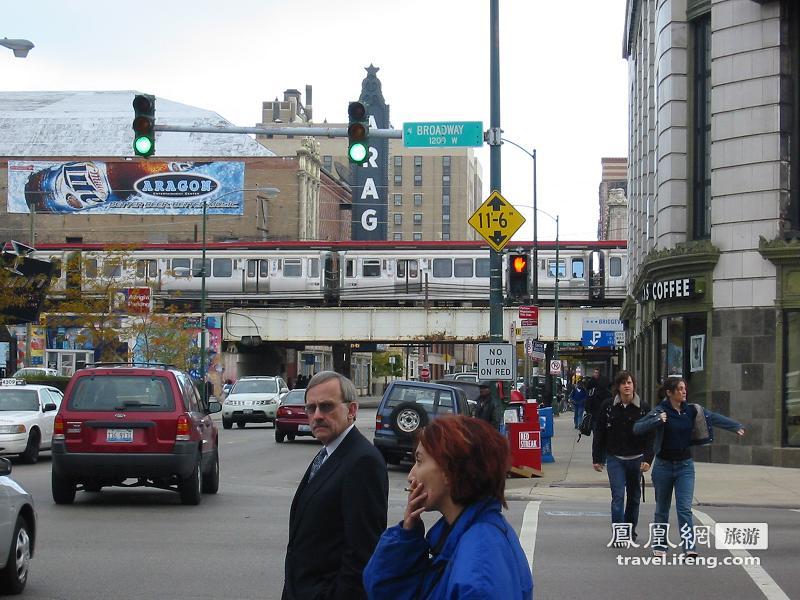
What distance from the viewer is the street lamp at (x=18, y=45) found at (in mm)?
22594

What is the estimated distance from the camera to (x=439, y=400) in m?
24.3

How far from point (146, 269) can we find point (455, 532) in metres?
62.1

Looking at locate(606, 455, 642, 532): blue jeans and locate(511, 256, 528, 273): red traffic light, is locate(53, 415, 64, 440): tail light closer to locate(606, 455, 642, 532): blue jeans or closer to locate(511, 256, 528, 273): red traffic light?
locate(606, 455, 642, 532): blue jeans

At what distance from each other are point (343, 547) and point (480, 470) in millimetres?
1648

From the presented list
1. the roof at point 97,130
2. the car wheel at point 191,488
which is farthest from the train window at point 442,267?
the car wheel at point 191,488

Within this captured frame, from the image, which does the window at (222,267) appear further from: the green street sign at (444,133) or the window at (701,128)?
the green street sign at (444,133)

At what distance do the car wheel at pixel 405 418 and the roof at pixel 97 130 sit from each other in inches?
3005

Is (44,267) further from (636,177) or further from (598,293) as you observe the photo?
(598,293)

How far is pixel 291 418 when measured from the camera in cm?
3212

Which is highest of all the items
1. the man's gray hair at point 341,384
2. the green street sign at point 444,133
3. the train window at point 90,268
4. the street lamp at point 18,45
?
the street lamp at point 18,45

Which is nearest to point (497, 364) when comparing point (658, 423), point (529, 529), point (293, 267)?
point (529, 529)

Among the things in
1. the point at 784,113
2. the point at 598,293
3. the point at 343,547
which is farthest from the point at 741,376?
the point at 598,293

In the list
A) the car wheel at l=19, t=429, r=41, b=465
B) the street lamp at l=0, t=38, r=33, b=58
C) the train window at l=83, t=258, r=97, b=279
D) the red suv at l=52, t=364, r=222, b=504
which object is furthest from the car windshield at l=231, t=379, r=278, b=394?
the red suv at l=52, t=364, r=222, b=504

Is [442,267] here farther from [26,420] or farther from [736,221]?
[26,420]
